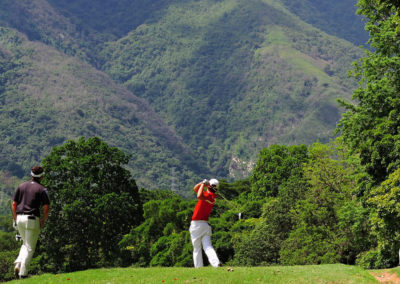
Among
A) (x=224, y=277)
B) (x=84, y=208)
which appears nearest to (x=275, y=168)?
(x=84, y=208)

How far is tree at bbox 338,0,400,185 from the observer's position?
1180 inches

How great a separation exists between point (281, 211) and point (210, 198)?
34.8 metres

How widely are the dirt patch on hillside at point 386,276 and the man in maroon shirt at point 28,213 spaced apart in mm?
11730

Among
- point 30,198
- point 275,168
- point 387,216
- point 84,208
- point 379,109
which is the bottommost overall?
point 84,208

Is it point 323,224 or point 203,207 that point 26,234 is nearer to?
point 203,207

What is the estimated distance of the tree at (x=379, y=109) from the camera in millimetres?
29984

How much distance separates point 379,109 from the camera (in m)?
31.9

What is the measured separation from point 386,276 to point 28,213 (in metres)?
12.8

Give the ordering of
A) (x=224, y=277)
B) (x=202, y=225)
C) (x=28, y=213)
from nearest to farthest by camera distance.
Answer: (x=28, y=213)
(x=224, y=277)
(x=202, y=225)

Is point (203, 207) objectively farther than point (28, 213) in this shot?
Yes

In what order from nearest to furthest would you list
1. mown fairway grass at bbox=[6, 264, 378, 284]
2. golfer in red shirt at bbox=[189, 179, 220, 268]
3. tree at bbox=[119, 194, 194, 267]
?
1. mown fairway grass at bbox=[6, 264, 378, 284]
2. golfer in red shirt at bbox=[189, 179, 220, 268]
3. tree at bbox=[119, 194, 194, 267]

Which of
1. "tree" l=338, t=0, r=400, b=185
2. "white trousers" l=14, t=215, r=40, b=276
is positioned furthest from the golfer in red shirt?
"tree" l=338, t=0, r=400, b=185

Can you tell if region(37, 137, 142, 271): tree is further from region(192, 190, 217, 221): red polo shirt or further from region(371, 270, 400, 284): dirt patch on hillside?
region(371, 270, 400, 284): dirt patch on hillside

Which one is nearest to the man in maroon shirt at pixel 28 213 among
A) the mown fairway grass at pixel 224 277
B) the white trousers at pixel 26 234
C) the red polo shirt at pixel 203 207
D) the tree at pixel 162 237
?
the white trousers at pixel 26 234
